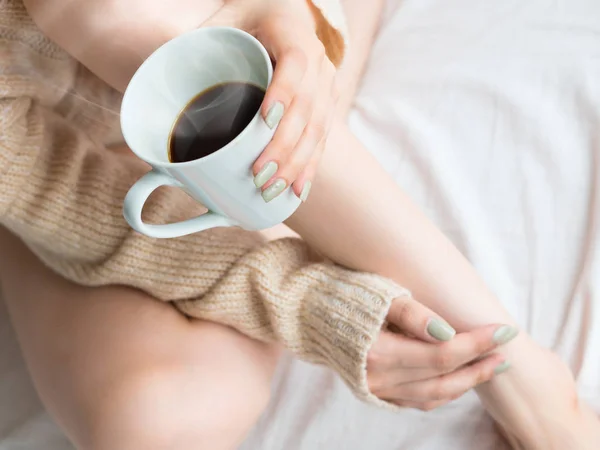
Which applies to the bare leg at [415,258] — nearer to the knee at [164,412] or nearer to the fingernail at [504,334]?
the fingernail at [504,334]

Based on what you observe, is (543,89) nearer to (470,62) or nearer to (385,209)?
(470,62)

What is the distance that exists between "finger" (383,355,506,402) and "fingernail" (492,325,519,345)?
0.07ft

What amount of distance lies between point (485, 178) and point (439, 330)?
26 cm

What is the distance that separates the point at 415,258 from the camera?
0.50 metres

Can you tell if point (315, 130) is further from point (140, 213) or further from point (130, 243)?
point (130, 243)

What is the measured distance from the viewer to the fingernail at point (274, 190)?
349 mm

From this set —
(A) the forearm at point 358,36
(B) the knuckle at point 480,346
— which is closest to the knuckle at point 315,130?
(B) the knuckle at point 480,346

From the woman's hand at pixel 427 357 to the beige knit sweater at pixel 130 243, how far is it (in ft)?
0.06

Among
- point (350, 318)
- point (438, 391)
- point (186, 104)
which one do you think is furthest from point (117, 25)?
point (438, 391)

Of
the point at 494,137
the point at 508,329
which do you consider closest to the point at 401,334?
the point at 508,329

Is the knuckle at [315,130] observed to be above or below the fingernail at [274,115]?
below

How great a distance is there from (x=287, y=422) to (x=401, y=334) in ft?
0.68

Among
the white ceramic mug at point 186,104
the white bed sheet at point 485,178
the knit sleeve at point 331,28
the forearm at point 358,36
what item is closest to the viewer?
the white ceramic mug at point 186,104

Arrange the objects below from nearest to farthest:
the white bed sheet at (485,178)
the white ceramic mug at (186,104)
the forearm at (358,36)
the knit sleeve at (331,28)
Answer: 1. the white ceramic mug at (186,104)
2. the knit sleeve at (331,28)
3. the white bed sheet at (485,178)
4. the forearm at (358,36)
